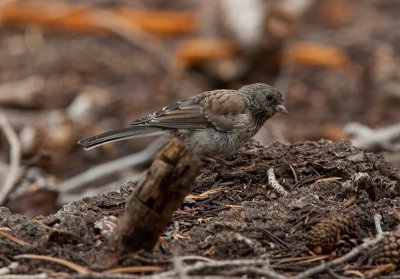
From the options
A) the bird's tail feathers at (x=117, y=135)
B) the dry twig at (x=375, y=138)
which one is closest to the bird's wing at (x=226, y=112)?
the bird's tail feathers at (x=117, y=135)

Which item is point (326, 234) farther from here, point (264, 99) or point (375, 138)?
point (375, 138)

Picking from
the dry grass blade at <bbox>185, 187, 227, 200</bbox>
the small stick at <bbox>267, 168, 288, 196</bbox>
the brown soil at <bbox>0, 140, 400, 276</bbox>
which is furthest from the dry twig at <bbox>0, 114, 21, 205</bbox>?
the small stick at <bbox>267, 168, 288, 196</bbox>

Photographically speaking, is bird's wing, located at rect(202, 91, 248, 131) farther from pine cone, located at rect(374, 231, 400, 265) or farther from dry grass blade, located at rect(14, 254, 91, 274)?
dry grass blade, located at rect(14, 254, 91, 274)

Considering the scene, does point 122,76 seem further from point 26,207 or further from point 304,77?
point 26,207

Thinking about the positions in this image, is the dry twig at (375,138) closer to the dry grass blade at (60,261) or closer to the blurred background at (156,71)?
the blurred background at (156,71)

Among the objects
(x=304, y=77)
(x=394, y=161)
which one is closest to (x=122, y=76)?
(x=304, y=77)

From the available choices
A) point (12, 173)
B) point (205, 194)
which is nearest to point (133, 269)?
point (205, 194)

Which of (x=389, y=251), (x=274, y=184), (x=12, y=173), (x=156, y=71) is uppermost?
(x=156, y=71)
